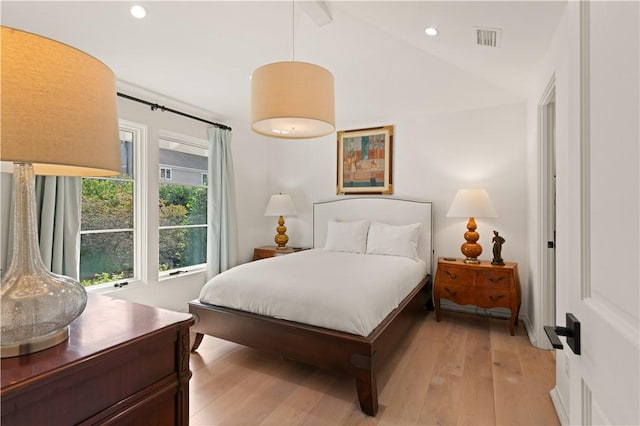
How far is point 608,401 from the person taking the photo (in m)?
0.59

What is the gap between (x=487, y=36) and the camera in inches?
86.8

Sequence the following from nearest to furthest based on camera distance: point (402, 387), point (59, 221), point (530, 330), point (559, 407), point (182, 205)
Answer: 1. point (559, 407)
2. point (402, 387)
3. point (59, 221)
4. point (530, 330)
5. point (182, 205)

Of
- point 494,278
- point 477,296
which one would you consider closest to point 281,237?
point 477,296

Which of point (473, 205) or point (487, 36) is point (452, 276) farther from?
point (487, 36)

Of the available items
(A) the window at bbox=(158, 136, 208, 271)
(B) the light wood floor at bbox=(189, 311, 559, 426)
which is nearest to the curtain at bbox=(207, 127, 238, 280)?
(A) the window at bbox=(158, 136, 208, 271)

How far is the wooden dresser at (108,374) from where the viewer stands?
0.68m

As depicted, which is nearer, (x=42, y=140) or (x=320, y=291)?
(x=42, y=140)

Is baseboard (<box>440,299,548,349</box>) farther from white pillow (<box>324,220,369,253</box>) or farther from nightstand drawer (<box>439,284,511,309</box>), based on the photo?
white pillow (<box>324,220,369,253</box>)

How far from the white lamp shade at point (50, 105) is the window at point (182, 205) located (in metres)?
3.06

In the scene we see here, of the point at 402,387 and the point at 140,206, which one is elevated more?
the point at 140,206

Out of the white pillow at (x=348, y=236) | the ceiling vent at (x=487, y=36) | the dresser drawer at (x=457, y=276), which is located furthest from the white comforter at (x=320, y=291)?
the ceiling vent at (x=487, y=36)

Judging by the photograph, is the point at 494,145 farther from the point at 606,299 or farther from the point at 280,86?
the point at 606,299

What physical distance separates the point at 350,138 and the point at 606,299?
3.95 meters

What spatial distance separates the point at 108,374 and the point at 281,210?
3640 millimetres
